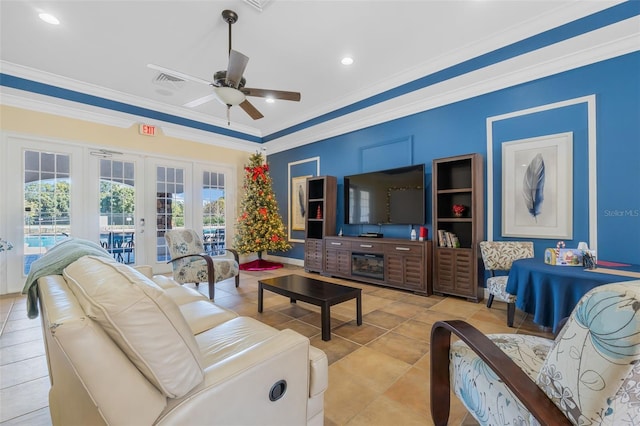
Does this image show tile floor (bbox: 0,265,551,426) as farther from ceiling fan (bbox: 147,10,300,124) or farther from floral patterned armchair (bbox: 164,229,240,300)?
ceiling fan (bbox: 147,10,300,124)

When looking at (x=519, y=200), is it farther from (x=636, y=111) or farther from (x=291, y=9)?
(x=291, y=9)

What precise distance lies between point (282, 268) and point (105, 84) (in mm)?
4439

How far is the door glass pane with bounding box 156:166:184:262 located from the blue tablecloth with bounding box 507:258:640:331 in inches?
221

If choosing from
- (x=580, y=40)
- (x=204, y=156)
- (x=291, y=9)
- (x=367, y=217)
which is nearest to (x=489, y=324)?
(x=367, y=217)

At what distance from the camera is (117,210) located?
4898 millimetres

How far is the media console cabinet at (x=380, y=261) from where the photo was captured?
3.91 meters

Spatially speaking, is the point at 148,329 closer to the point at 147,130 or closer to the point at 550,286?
the point at 550,286

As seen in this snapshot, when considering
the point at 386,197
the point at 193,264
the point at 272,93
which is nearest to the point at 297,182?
the point at 386,197

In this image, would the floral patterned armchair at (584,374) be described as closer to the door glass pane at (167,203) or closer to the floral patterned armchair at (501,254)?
the floral patterned armchair at (501,254)

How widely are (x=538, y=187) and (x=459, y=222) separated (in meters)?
1.00

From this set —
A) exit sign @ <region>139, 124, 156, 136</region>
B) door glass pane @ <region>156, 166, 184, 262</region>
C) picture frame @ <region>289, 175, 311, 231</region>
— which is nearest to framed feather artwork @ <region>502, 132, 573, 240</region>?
picture frame @ <region>289, 175, 311, 231</region>

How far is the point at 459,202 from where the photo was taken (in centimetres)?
401

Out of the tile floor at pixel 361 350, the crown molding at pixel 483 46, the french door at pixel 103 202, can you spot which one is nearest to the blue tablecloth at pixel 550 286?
the tile floor at pixel 361 350

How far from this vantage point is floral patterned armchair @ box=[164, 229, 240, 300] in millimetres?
3826
